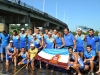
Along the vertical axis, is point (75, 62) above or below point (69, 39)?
below

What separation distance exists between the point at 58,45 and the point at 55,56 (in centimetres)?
71

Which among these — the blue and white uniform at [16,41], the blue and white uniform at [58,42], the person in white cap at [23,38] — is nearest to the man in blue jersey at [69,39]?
the blue and white uniform at [58,42]

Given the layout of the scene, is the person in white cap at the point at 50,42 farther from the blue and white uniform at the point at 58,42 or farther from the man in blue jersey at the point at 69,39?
the man in blue jersey at the point at 69,39

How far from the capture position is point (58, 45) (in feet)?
34.6

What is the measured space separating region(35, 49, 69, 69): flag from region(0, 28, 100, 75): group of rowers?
25cm

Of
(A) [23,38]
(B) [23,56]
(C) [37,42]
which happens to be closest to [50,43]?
(C) [37,42]

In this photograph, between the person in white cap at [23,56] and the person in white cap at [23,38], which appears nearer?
the person in white cap at [23,56]

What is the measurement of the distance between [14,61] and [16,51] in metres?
0.55

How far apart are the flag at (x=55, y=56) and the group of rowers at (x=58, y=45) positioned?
25 centimetres

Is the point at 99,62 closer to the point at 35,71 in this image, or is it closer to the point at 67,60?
the point at 67,60

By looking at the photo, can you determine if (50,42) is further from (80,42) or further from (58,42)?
(80,42)

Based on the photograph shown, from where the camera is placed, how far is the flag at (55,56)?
9.57 metres

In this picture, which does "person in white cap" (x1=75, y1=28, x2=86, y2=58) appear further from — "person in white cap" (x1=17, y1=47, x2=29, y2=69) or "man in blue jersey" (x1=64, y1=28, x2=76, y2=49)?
"person in white cap" (x1=17, y1=47, x2=29, y2=69)

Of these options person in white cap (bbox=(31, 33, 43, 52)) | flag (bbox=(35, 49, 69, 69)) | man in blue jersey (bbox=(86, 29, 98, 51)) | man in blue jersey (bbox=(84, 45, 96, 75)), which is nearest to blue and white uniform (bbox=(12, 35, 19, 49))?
person in white cap (bbox=(31, 33, 43, 52))
